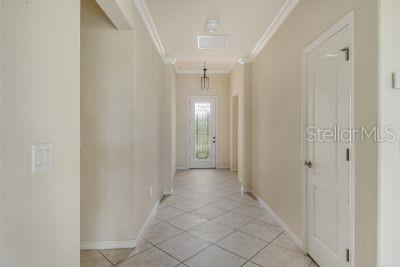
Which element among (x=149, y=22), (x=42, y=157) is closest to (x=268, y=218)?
(x=42, y=157)

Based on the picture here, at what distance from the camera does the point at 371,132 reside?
143 cm

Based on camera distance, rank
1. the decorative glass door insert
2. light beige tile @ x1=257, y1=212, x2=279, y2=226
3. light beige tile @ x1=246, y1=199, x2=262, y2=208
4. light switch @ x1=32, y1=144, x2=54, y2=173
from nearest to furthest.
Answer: light switch @ x1=32, y1=144, x2=54, y2=173
light beige tile @ x1=257, y1=212, x2=279, y2=226
light beige tile @ x1=246, y1=199, x2=262, y2=208
the decorative glass door insert

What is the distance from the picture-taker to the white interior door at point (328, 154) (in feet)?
5.66

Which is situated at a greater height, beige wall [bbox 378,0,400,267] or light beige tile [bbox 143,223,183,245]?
beige wall [bbox 378,0,400,267]

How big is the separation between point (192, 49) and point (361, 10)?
3.04 metres

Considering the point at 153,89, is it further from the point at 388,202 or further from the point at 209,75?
the point at 209,75

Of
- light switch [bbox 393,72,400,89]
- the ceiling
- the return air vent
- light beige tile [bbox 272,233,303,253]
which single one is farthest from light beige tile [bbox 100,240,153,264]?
the return air vent

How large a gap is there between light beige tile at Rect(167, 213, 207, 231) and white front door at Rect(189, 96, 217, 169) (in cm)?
374

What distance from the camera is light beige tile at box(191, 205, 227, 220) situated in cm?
339

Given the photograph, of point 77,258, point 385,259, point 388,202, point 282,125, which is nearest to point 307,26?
point 282,125

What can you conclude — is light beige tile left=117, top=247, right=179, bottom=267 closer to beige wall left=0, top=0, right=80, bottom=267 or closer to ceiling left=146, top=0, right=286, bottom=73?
beige wall left=0, top=0, right=80, bottom=267

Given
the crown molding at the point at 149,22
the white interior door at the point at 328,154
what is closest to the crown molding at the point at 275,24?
the white interior door at the point at 328,154

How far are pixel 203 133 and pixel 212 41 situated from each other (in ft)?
12.1

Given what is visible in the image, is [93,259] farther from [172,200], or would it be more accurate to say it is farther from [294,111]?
[294,111]
